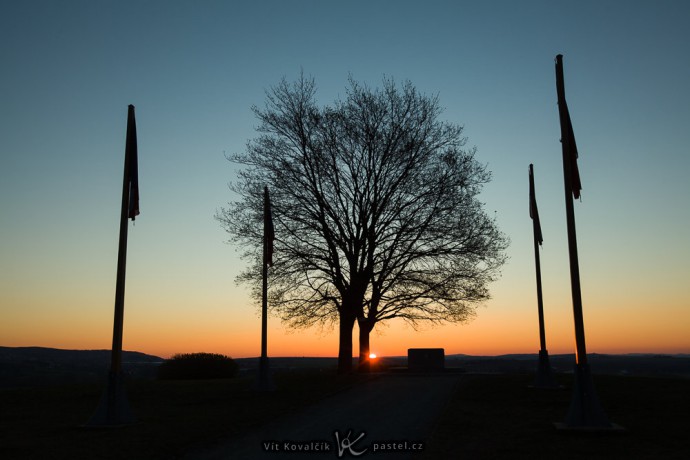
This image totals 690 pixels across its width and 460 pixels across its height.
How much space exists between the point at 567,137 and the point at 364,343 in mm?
19745

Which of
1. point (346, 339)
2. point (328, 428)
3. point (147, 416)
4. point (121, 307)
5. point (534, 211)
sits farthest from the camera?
point (346, 339)

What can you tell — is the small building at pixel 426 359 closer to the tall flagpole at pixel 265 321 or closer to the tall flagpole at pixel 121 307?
the tall flagpole at pixel 265 321

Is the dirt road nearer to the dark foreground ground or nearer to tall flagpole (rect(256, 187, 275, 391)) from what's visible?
the dark foreground ground

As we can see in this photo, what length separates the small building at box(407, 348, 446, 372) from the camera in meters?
36.5

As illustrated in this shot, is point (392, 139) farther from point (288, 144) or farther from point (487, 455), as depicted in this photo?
point (487, 455)

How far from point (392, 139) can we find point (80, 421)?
2002cm

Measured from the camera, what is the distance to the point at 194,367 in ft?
107

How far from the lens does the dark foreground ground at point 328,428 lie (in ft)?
38.4

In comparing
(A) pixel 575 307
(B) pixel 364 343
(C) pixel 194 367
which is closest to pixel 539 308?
(A) pixel 575 307

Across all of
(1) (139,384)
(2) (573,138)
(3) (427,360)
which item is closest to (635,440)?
(2) (573,138)

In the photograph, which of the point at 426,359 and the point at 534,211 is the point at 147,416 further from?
the point at 426,359

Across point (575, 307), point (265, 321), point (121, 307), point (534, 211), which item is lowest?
point (575, 307)

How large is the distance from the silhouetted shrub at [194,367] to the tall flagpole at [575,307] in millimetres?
22372

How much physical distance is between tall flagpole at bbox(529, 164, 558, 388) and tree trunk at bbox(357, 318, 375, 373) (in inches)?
410
